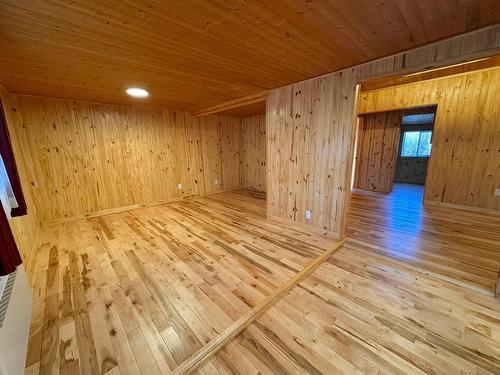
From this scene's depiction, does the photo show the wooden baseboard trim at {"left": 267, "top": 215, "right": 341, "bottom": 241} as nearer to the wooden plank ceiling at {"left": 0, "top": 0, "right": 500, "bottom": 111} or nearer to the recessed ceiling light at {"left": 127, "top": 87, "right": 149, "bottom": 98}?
the wooden plank ceiling at {"left": 0, "top": 0, "right": 500, "bottom": 111}

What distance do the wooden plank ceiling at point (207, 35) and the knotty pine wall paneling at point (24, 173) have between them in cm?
57

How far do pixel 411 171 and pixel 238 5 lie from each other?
8.92 meters

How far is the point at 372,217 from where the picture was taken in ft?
12.1

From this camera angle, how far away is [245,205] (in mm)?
4590

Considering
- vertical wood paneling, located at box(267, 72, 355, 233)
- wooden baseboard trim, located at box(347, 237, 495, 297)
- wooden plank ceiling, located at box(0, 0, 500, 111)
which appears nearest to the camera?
wooden plank ceiling, located at box(0, 0, 500, 111)

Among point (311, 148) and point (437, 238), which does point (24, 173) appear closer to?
point (311, 148)

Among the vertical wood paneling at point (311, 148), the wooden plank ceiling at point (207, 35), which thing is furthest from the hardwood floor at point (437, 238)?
the wooden plank ceiling at point (207, 35)

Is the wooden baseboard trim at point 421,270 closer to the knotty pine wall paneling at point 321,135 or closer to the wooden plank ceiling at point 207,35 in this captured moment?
the knotty pine wall paneling at point 321,135

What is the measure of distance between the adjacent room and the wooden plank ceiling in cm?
2

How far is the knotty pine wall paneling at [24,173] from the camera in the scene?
2.34m

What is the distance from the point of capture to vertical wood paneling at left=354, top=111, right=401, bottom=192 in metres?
5.39

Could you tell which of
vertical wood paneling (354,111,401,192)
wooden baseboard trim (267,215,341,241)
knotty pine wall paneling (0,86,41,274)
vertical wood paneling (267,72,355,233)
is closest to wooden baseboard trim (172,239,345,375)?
wooden baseboard trim (267,215,341,241)

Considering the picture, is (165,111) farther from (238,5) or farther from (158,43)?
(238,5)

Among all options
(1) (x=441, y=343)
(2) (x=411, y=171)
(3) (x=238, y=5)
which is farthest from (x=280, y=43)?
(2) (x=411, y=171)
